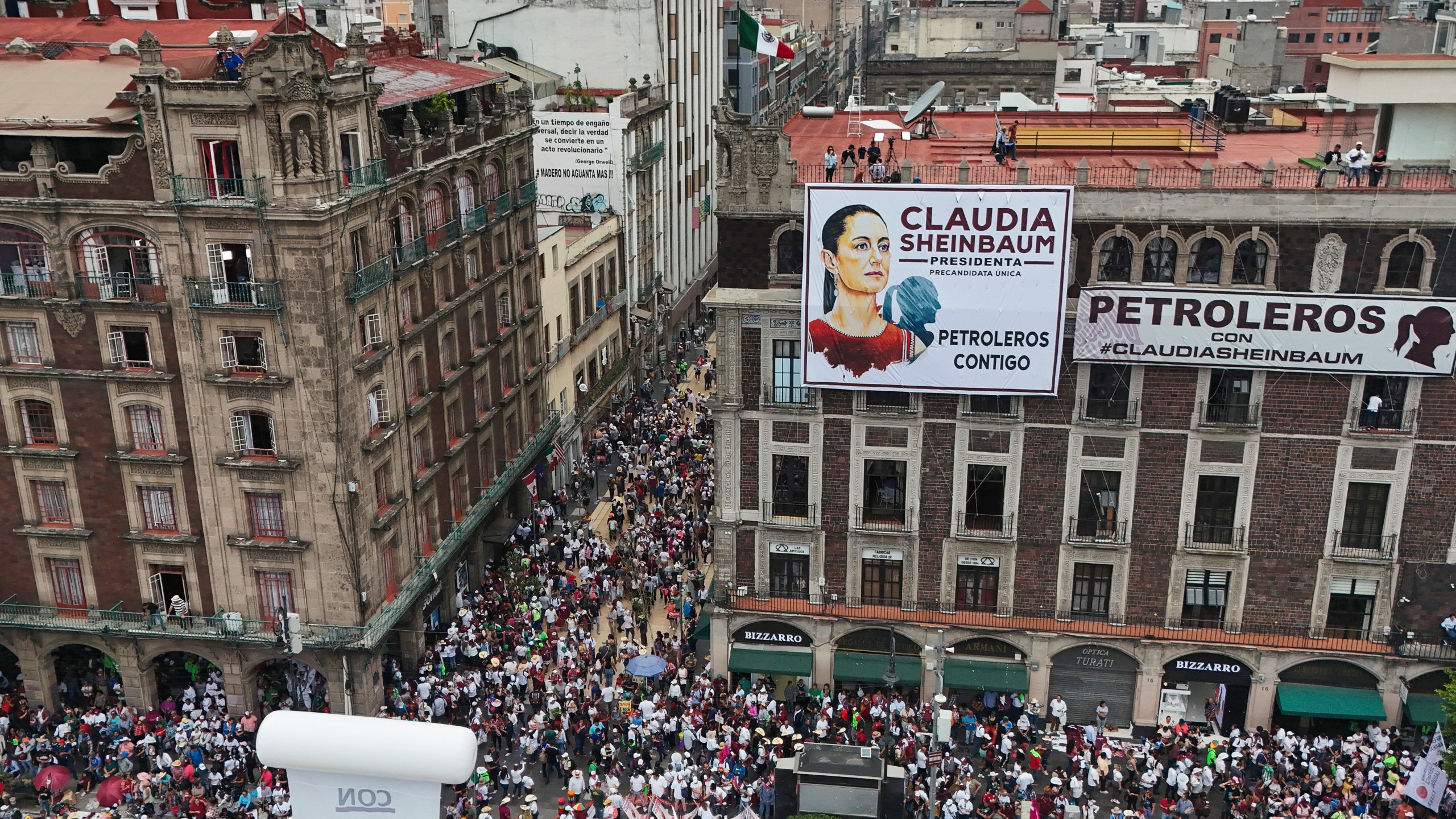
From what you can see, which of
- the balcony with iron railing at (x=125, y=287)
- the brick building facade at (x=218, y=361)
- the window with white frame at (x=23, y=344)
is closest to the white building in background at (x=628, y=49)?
the brick building facade at (x=218, y=361)

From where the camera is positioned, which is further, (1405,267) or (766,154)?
(766,154)

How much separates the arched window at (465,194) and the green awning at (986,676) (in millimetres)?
29196

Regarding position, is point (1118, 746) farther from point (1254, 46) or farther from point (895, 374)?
point (1254, 46)

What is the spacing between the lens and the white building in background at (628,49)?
86188mm

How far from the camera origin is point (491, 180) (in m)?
60.2

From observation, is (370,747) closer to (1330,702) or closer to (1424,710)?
(1330,702)

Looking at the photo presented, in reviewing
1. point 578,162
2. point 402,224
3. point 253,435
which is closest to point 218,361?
point 253,435

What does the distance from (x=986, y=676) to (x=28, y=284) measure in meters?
39.1

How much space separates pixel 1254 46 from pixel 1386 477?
3080 inches

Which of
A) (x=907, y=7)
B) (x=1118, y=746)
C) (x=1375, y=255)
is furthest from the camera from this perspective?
(x=907, y=7)

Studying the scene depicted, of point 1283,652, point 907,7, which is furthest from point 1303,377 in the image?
point 907,7

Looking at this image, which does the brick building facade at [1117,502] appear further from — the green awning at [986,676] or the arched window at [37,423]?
the arched window at [37,423]

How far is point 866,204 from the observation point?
4516cm

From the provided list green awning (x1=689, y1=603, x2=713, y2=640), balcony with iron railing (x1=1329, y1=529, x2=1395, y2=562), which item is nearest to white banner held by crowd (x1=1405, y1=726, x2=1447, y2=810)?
balcony with iron railing (x1=1329, y1=529, x2=1395, y2=562)
